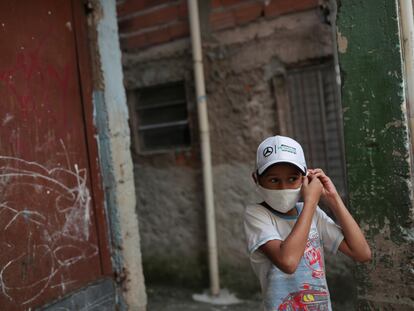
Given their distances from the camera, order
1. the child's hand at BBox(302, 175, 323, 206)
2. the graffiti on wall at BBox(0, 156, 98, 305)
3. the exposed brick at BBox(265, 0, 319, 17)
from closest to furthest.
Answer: the child's hand at BBox(302, 175, 323, 206) < the graffiti on wall at BBox(0, 156, 98, 305) < the exposed brick at BBox(265, 0, 319, 17)

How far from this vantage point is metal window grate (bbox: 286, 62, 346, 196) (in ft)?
13.9

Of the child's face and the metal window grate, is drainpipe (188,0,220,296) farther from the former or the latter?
the child's face

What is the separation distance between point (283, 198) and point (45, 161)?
1456 mm

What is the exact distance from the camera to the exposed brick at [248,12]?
4410 millimetres

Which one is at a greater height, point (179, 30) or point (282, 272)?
point (179, 30)

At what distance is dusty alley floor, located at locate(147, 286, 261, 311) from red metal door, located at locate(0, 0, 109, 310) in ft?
6.48

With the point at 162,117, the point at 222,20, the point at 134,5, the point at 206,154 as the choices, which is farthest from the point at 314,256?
the point at 134,5

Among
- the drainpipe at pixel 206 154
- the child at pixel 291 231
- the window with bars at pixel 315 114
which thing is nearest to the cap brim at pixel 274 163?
the child at pixel 291 231

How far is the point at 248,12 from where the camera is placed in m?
4.46

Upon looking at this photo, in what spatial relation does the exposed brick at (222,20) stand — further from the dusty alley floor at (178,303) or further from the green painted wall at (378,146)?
the dusty alley floor at (178,303)

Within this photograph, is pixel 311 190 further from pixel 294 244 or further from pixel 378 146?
pixel 378 146

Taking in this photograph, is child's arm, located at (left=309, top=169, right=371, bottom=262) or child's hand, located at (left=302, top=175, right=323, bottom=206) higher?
child's hand, located at (left=302, top=175, right=323, bottom=206)

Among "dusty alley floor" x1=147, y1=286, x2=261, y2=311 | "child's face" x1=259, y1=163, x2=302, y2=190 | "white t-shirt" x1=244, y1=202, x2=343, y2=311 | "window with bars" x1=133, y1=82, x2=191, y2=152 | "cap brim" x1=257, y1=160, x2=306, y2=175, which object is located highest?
"window with bars" x1=133, y1=82, x2=191, y2=152

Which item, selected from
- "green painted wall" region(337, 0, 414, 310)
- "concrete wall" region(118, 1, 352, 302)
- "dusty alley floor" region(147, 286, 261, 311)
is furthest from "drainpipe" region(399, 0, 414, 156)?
"dusty alley floor" region(147, 286, 261, 311)
